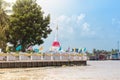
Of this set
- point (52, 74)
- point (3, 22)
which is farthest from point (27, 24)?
point (52, 74)

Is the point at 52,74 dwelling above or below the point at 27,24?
below

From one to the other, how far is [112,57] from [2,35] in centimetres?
13107

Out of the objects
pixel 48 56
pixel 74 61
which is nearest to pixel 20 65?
pixel 48 56

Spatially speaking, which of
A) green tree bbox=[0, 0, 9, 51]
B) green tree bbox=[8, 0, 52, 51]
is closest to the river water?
green tree bbox=[0, 0, 9, 51]

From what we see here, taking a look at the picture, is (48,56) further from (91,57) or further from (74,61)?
(91,57)

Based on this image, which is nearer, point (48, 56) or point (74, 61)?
point (48, 56)

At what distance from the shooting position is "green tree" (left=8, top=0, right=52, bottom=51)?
237 feet

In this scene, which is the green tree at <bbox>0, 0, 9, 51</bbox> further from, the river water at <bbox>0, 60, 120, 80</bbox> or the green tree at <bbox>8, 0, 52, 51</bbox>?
the river water at <bbox>0, 60, 120, 80</bbox>

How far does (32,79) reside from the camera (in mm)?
33344

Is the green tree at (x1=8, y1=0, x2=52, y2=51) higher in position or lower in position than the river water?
higher

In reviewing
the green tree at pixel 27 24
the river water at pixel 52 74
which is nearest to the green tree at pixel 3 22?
the green tree at pixel 27 24

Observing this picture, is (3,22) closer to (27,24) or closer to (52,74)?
(27,24)

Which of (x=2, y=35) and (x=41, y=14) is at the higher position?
(x=41, y=14)

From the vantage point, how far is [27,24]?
2876 inches
